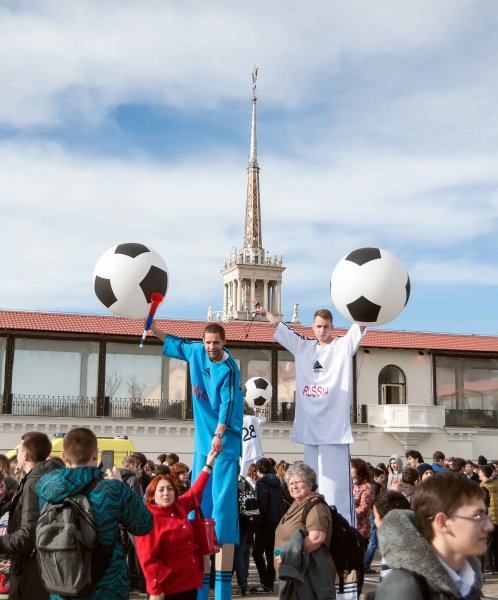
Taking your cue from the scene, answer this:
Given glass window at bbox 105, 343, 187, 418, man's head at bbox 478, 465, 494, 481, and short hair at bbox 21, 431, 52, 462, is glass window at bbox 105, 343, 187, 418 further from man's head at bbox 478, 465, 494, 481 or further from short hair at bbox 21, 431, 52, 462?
short hair at bbox 21, 431, 52, 462

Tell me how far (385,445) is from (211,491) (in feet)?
117

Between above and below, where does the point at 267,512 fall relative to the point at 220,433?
below

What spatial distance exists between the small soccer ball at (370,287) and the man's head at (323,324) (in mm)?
283

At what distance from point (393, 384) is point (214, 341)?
122 feet

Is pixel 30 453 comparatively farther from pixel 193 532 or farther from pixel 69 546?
pixel 193 532

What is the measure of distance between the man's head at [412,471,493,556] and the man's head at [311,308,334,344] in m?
4.89

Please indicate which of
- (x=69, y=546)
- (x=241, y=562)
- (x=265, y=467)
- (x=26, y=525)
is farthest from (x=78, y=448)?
(x=265, y=467)

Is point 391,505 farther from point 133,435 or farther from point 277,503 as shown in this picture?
point 133,435

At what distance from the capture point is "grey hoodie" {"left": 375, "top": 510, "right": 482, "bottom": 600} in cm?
287

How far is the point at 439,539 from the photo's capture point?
3.08 meters

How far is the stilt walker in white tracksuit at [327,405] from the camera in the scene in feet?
26.1

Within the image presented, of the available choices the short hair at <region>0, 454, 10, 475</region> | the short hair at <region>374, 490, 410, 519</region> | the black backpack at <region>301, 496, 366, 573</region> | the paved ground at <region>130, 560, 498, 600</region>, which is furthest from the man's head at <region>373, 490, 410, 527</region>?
the paved ground at <region>130, 560, 498, 600</region>

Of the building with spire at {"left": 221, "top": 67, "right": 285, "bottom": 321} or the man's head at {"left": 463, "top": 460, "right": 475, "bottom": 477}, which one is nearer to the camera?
the man's head at {"left": 463, "top": 460, "right": 475, "bottom": 477}

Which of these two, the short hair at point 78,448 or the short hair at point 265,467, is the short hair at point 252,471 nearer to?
the short hair at point 265,467
